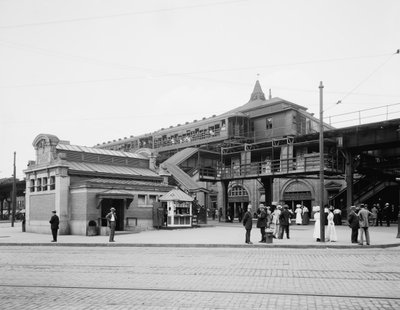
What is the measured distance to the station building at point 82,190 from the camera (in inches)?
1107

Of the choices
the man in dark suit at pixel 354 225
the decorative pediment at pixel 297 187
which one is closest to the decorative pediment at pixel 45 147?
the man in dark suit at pixel 354 225

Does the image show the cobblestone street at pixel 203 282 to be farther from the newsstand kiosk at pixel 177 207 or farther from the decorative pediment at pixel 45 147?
the newsstand kiosk at pixel 177 207

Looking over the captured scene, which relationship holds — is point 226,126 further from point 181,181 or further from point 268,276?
point 268,276

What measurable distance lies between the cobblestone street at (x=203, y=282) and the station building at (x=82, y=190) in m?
13.0

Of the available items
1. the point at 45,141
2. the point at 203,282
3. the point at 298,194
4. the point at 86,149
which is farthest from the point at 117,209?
the point at 298,194

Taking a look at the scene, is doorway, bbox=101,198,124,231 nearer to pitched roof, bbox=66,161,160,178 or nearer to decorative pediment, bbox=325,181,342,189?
pitched roof, bbox=66,161,160,178

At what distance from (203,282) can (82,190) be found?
19.9 metres

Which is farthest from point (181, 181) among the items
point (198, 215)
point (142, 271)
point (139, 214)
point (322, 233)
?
point (142, 271)

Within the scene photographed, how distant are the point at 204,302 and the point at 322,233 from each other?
43.5ft

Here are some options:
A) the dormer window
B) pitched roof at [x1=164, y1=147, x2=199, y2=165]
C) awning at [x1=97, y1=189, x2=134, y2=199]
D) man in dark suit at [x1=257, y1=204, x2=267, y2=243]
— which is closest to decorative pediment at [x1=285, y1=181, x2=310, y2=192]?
the dormer window

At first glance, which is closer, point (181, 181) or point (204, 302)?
point (204, 302)

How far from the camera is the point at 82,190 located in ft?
92.2

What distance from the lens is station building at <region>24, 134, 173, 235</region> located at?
28109 mm

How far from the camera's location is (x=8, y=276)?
11.1 meters
